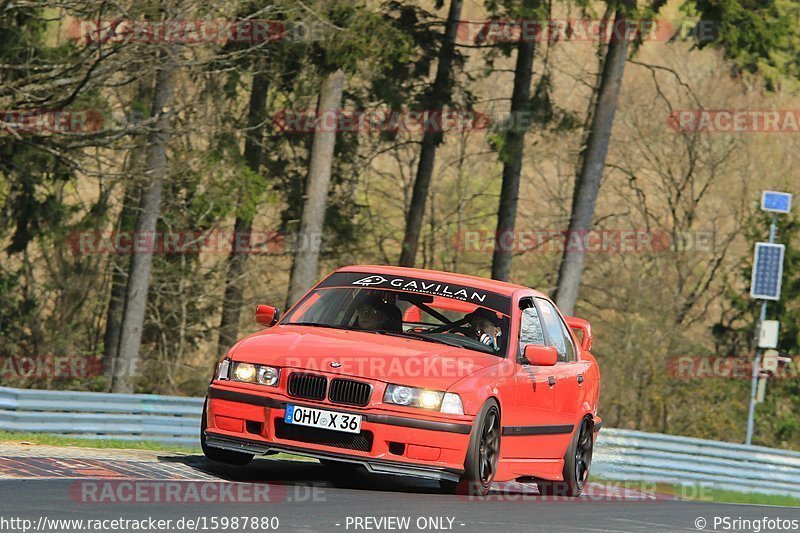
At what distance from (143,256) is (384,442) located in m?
20.0

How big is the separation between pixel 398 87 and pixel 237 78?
3.84m

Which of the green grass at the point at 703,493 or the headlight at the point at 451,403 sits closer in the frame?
the headlight at the point at 451,403

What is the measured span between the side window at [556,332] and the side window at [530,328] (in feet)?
0.52

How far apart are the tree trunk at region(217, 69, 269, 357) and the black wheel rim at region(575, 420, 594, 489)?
21.4 meters

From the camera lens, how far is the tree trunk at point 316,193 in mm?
25656

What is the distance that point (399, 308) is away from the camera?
11594 mm

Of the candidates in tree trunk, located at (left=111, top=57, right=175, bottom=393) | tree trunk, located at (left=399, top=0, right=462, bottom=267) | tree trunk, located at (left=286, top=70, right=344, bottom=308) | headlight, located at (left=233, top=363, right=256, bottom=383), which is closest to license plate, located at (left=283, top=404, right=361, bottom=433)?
headlight, located at (left=233, top=363, right=256, bottom=383)

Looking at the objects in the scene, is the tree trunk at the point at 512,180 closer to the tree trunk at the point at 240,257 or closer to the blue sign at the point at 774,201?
the blue sign at the point at 774,201

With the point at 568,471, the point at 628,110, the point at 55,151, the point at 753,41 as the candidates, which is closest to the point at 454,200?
the point at 628,110

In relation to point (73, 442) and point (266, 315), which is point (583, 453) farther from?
point (73, 442)

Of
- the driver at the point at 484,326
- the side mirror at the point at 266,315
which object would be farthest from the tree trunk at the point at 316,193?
the driver at the point at 484,326

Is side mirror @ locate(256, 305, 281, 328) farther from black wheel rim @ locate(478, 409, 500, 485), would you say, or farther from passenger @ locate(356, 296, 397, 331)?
black wheel rim @ locate(478, 409, 500, 485)

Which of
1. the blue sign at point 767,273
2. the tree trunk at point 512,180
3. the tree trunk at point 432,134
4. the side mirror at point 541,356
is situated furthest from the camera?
the tree trunk at point 432,134

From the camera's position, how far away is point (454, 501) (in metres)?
10.0
